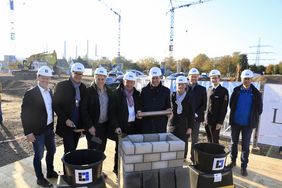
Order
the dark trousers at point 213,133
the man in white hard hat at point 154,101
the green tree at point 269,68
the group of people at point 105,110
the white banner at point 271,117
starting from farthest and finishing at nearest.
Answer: the green tree at point 269,68 < the white banner at point 271,117 < the dark trousers at point 213,133 < the man in white hard hat at point 154,101 < the group of people at point 105,110

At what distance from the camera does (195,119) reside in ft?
14.5

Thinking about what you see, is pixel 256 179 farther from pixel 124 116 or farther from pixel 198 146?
pixel 124 116

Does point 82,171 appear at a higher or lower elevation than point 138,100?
lower

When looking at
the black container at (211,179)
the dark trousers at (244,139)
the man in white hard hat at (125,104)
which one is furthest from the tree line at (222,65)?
the black container at (211,179)

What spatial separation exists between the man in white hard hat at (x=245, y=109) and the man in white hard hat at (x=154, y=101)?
1226 millimetres

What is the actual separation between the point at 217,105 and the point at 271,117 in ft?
6.20

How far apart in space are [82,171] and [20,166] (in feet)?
7.72

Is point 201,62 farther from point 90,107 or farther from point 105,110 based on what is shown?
point 90,107

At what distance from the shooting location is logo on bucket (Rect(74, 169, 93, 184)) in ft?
7.91

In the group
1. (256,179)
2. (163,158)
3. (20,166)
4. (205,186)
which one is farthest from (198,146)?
(20,166)

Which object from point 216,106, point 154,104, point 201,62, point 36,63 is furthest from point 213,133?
point 201,62

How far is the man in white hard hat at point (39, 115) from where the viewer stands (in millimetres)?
3240

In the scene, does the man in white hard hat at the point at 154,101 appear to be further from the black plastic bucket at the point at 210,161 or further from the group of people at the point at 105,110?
the black plastic bucket at the point at 210,161

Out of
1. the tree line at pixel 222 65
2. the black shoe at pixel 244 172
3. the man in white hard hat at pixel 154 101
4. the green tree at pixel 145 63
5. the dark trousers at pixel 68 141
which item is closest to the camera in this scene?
the dark trousers at pixel 68 141
